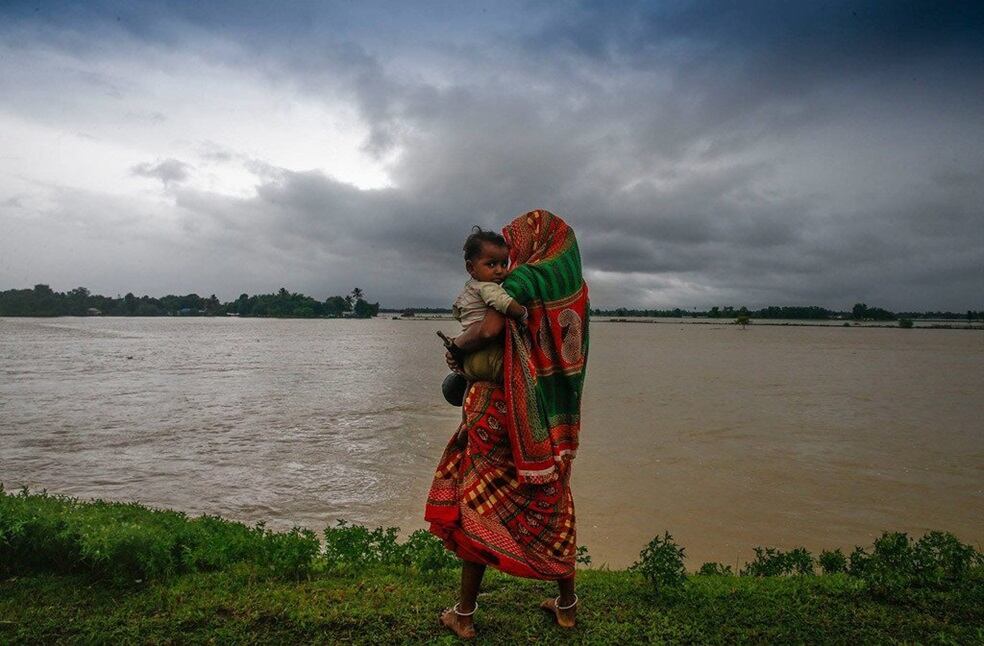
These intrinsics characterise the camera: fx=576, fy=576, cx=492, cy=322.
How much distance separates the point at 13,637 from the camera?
3525 mm

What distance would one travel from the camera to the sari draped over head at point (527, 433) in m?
3.45

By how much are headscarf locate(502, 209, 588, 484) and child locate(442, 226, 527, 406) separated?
0.09 meters

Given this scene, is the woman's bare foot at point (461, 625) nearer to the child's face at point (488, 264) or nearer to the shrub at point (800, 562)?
the child's face at point (488, 264)

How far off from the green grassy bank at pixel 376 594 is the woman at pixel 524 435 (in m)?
0.64

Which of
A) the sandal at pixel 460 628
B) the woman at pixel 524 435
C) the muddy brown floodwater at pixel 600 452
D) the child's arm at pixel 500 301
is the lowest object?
the muddy brown floodwater at pixel 600 452

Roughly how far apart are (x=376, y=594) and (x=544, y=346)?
7.63 ft

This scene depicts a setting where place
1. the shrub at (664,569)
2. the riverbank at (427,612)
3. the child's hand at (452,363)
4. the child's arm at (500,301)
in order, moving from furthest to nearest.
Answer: the shrub at (664,569), the riverbank at (427,612), the child's hand at (452,363), the child's arm at (500,301)

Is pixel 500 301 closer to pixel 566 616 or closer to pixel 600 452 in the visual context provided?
pixel 566 616

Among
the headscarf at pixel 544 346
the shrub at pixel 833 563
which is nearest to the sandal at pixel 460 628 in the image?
the headscarf at pixel 544 346

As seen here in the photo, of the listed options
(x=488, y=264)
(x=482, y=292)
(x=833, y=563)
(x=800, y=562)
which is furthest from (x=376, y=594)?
(x=833, y=563)

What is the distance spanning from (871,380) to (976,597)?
27507 millimetres

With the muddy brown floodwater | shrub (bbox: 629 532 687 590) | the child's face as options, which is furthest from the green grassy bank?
the muddy brown floodwater

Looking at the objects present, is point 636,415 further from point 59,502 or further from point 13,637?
point 13,637

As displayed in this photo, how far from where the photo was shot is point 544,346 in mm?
3561
